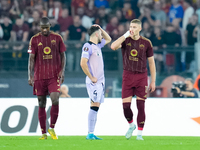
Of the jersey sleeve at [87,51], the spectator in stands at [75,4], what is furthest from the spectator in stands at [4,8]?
the jersey sleeve at [87,51]

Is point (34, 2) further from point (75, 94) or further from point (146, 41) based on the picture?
point (146, 41)

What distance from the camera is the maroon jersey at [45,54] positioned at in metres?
9.42

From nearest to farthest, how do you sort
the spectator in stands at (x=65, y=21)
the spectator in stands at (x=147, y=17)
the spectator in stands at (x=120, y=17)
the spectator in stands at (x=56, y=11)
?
the spectator in stands at (x=65, y=21) → the spectator in stands at (x=147, y=17) → the spectator in stands at (x=120, y=17) → the spectator in stands at (x=56, y=11)

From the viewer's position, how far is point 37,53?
9.48m

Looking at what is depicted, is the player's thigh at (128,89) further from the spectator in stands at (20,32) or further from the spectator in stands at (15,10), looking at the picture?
the spectator in stands at (15,10)

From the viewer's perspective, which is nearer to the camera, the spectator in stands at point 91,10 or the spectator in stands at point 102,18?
the spectator in stands at point 102,18

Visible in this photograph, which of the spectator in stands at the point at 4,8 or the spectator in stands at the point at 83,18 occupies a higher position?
the spectator in stands at the point at 4,8

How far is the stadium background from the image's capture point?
11.9m

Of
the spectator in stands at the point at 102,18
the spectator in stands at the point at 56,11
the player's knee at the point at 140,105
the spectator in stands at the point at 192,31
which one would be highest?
the spectator in stands at the point at 56,11

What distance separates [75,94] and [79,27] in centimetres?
264

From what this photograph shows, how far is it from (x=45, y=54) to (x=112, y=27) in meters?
→ 7.76

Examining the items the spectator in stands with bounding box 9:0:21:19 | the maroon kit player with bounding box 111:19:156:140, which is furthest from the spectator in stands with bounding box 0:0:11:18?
the maroon kit player with bounding box 111:19:156:140

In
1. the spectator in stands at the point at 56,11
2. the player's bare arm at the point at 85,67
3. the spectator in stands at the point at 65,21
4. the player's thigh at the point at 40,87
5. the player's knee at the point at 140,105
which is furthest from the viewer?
the spectator in stands at the point at 56,11

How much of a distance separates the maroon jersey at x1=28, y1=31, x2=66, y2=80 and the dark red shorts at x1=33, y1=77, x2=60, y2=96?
0.08 meters
